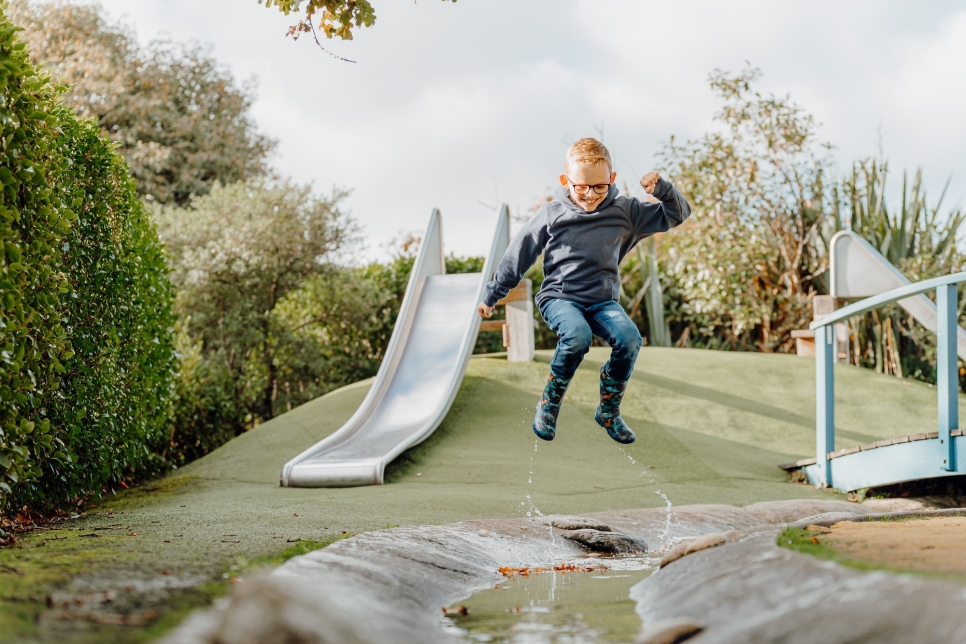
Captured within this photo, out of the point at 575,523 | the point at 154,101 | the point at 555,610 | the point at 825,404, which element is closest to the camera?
the point at 555,610

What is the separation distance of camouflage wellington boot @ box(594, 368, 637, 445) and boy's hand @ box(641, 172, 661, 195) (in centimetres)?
103

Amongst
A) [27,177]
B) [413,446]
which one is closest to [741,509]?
[413,446]

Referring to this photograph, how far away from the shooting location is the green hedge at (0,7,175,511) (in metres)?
4.73

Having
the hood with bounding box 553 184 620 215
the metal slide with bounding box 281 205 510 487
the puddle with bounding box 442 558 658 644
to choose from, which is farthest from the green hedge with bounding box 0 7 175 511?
the hood with bounding box 553 184 620 215

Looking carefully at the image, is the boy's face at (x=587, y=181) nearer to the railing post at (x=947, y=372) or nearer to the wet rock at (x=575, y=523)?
the wet rock at (x=575, y=523)

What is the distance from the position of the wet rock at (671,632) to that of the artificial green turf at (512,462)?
1.49 m

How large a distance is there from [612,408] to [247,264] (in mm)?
8957

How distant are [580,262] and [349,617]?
9.05ft

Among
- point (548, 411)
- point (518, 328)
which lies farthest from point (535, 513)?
point (518, 328)

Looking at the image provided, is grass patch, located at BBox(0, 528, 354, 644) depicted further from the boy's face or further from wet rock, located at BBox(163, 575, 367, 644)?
the boy's face

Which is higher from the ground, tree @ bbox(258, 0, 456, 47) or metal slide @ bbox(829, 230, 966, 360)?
tree @ bbox(258, 0, 456, 47)

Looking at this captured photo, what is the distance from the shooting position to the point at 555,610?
11.9 feet

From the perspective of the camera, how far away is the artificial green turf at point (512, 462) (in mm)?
4504

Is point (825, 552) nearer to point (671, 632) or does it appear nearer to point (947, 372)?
point (671, 632)
